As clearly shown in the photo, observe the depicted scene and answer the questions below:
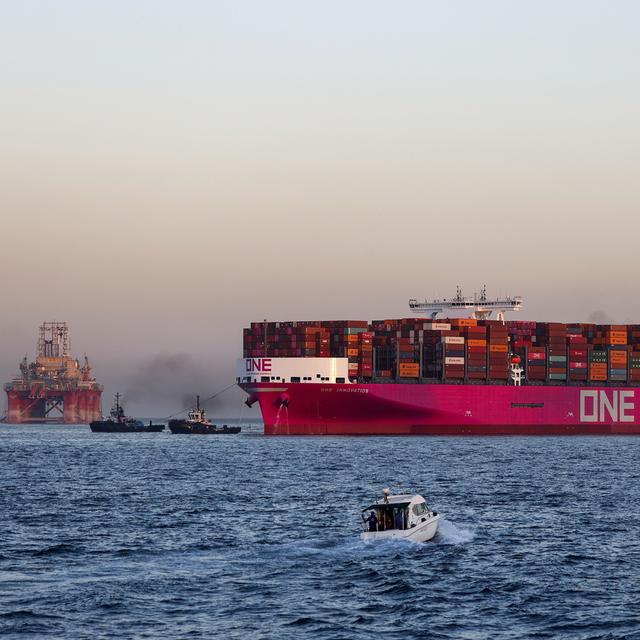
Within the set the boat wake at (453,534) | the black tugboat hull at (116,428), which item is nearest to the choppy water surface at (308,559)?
the boat wake at (453,534)

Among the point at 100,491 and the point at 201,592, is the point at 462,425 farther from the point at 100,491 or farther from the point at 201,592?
the point at 201,592

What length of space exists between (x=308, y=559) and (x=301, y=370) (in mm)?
96364

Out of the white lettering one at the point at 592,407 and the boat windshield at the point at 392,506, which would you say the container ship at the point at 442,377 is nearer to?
the white lettering one at the point at 592,407

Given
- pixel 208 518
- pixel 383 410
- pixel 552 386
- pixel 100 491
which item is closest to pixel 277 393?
pixel 383 410

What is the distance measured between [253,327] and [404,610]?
114635 mm

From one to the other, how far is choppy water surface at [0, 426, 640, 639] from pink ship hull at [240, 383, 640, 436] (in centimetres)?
5277

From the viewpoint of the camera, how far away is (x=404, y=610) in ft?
116

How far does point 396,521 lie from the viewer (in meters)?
45.3

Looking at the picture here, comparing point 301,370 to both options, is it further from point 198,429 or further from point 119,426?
point 119,426

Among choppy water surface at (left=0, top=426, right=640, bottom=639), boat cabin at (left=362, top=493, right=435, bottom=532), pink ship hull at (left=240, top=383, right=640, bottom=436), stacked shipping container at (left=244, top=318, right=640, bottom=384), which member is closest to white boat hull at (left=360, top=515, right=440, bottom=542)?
boat cabin at (left=362, top=493, right=435, bottom=532)

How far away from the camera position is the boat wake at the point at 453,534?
1879 inches

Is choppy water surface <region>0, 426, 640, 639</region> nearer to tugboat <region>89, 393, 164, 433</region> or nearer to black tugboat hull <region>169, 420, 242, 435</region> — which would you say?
black tugboat hull <region>169, 420, 242, 435</region>

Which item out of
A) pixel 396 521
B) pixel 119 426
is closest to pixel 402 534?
pixel 396 521

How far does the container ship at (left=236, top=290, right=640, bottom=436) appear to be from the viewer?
13850 cm
